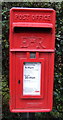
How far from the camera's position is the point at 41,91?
233 centimetres

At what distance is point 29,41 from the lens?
222 centimetres

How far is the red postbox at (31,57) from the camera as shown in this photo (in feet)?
7.23

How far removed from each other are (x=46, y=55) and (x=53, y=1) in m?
1.27

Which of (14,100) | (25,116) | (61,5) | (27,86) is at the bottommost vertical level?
(25,116)

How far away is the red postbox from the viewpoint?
2203mm

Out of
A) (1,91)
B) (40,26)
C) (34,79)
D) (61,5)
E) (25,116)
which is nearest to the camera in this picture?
(40,26)

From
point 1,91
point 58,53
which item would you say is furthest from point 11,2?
point 1,91

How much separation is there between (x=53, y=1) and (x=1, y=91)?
1855 millimetres

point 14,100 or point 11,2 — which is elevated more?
point 11,2

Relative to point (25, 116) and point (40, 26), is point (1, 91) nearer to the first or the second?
point (25, 116)

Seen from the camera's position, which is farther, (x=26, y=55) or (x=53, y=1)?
(x=53, y=1)

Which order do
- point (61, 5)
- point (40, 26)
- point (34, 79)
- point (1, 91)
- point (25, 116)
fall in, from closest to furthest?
point (40, 26)
point (34, 79)
point (25, 116)
point (61, 5)
point (1, 91)

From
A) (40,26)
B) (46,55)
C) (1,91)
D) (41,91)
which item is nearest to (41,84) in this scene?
(41,91)

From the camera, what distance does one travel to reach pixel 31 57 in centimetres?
225
